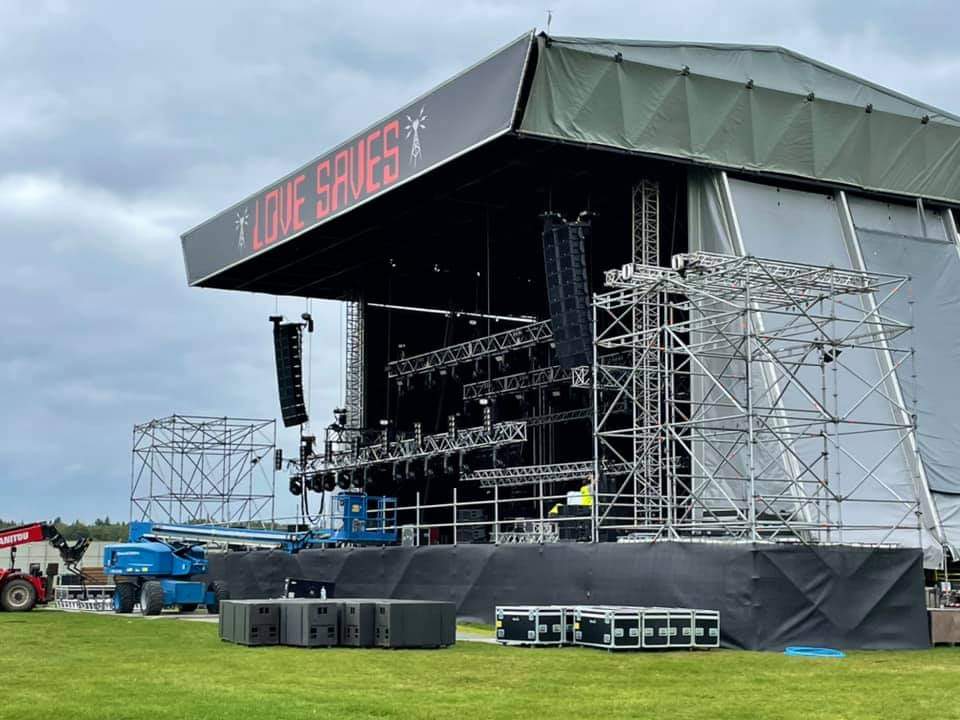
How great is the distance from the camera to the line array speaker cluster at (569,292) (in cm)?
3312

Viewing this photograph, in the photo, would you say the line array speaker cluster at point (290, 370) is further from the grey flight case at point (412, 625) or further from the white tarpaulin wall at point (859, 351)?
the grey flight case at point (412, 625)

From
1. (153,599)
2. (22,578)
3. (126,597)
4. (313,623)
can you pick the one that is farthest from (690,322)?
(22,578)

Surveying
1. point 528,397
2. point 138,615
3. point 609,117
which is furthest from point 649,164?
point 138,615

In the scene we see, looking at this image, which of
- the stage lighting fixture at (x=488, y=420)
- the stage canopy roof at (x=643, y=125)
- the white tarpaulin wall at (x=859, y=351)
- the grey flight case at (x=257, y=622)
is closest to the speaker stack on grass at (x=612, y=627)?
the grey flight case at (x=257, y=622)

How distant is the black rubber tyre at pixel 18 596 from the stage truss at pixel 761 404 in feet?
57.1

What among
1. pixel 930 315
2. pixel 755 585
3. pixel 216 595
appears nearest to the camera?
pixel 755 585

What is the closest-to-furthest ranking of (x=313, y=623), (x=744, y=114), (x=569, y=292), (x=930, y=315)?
(x=313, y=623), (x=569, y=292), (x=744, y=114), (x=930, y=315)

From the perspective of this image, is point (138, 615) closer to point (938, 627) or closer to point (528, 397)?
point (528, 397)

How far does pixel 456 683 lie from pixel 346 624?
6.49 meters

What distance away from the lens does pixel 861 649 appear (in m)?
25.7

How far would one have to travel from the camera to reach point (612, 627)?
24344 millimetres

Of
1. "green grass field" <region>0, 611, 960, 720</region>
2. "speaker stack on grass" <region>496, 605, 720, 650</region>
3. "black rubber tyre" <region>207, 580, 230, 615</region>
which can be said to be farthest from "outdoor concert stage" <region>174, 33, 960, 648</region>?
"green grass field" <region>0, 611, 960, 720</region>

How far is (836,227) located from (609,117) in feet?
25.4

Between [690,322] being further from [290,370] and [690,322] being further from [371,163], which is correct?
[290,370]
